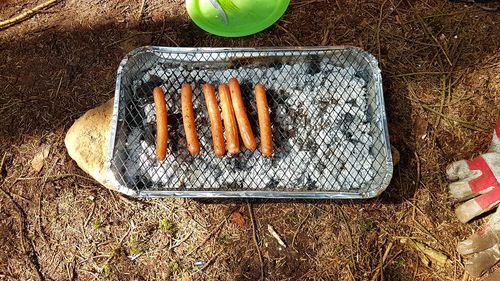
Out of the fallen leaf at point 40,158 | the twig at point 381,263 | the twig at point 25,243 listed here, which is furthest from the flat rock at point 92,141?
the twig at point 381,263

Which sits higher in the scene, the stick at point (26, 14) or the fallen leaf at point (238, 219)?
the stick at point (26, 14)

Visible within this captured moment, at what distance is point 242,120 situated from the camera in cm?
350

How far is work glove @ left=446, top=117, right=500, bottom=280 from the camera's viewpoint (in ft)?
11.1

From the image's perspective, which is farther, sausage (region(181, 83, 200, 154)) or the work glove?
sausage (region(181, 83, 200, 154))

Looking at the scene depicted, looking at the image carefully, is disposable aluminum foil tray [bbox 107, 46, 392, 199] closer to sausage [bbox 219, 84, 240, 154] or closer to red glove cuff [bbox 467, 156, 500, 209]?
sausage [bbox 219, 84, 240, 154]

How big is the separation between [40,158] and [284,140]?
2141 mm

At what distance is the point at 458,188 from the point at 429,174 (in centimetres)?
25

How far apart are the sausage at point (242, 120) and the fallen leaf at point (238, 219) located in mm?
586

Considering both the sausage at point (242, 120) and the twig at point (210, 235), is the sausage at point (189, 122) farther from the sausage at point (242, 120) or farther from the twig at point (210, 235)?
the twig at point (210, 235)

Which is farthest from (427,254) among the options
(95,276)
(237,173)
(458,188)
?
(95,276)

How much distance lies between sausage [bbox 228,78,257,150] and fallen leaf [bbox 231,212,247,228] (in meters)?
0.59

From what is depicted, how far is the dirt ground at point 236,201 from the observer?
354cm

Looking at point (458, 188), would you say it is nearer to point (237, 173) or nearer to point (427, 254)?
point (427, 254)

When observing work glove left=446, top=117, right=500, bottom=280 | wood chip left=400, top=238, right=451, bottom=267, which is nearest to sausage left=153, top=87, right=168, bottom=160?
wood chip left=400, top=238, right=451, bottom=267
